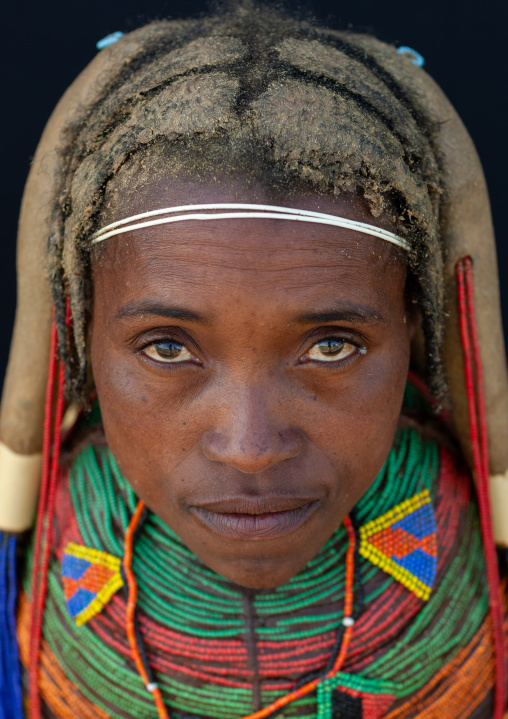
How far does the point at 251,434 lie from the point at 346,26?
142 cm

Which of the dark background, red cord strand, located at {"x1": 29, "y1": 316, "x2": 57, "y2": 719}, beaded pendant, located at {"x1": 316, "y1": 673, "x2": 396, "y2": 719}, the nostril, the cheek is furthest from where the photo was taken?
the dark background

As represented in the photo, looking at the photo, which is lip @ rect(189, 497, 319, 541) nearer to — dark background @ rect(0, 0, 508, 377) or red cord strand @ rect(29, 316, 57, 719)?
red cord strand @ rect(29, 316, 57, 719)

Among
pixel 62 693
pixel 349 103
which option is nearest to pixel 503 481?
pixel 349 103

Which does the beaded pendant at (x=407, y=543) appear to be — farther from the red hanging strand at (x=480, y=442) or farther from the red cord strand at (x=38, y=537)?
the red cord strand at (x=38, y=537)

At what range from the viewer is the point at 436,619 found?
1.72 meters

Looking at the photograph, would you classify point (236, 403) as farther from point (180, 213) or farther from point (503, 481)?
point (503, 481)

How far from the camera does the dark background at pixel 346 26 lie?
2.35m

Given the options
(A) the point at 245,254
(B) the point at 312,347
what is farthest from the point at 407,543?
(A) the point at 245,254

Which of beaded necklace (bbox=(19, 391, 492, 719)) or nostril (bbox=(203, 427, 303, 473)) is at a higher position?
nostril (bbox=(203, 427, 303, 473))

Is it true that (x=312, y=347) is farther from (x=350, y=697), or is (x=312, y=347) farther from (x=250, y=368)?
(x=350, y=697)

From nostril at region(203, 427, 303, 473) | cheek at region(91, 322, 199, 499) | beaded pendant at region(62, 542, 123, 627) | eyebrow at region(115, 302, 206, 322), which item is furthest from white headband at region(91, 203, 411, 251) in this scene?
beaded pendant at region(62, 542, 123, 627)

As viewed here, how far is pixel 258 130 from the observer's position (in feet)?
4.52

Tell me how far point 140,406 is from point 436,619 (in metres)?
0.82

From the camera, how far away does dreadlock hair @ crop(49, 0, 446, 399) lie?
54.4 inches
